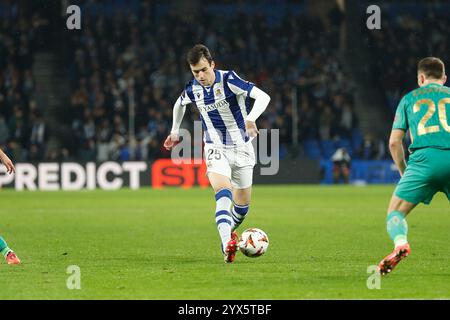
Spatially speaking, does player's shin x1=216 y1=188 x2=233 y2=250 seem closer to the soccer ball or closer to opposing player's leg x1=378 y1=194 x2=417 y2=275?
the soccer ball

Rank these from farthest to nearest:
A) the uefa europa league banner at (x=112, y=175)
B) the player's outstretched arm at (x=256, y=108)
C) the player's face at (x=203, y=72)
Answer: the uefa europa league banner at (x=112, y=175)
the player's face at (x=203, y=72)
the player's outstretched arm at (x=256, y=108)

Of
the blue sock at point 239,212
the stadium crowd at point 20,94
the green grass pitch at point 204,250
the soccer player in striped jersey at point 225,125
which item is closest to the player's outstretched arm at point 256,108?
the soccer player in striped jersey at point 225,125

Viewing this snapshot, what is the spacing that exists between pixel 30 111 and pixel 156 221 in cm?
1437

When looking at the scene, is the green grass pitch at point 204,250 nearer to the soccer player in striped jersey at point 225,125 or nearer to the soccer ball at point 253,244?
the soccer ball at point 253,244

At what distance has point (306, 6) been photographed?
3688 centimetres

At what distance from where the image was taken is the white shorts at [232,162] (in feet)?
35.0

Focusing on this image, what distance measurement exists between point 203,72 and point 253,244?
1.92 meters

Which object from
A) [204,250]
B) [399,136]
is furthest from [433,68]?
[204,250]

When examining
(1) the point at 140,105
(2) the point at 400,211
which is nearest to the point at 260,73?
(1) the point at 140,105

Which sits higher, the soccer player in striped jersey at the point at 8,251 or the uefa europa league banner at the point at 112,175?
the soccer player in striped jersey at the point at 8,251

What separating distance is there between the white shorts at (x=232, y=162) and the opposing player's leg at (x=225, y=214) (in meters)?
0.10

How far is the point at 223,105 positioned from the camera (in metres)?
10.8

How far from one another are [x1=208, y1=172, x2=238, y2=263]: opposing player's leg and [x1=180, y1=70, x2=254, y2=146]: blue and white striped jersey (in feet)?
1.65

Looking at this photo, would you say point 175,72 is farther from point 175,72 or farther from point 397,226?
point 397,226
